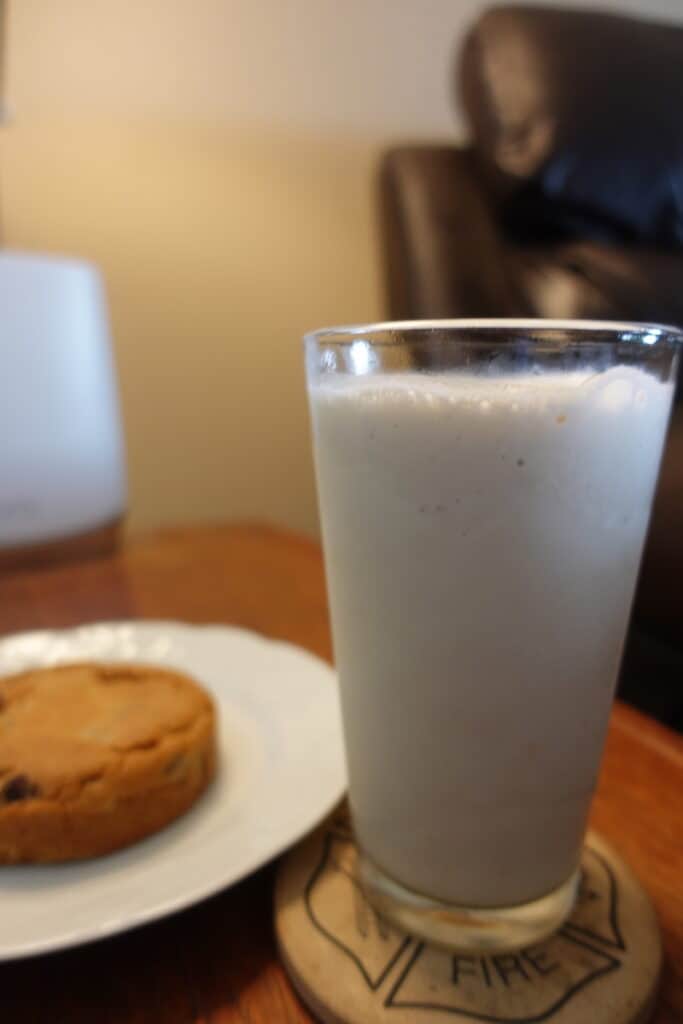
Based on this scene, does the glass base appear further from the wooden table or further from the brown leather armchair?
the brown leather armchair

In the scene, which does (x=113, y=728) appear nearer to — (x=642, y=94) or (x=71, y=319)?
(x=71, y=319)

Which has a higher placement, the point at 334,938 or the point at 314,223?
the point at 314,223

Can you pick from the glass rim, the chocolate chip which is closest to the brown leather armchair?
the glass rim

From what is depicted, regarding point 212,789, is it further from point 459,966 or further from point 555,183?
point 555,183

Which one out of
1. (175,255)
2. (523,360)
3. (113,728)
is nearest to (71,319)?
(175,255)

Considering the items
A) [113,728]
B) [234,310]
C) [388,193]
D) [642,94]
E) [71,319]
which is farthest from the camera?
[234,310]

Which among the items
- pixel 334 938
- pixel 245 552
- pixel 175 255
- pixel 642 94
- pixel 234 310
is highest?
pixel 642 94

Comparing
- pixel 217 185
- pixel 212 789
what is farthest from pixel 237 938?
pixel 217 185
